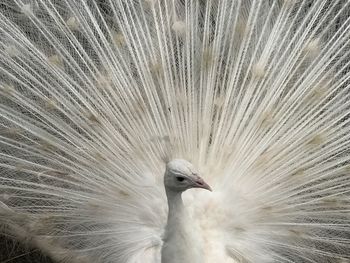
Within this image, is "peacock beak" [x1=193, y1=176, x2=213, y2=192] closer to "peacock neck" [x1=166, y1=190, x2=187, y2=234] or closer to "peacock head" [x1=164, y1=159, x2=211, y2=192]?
"peacock head" [x1=164, y1=159, x2=211, y2=192]

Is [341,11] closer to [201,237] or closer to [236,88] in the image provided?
[236,88]

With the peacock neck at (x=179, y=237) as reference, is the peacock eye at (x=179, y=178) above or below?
above

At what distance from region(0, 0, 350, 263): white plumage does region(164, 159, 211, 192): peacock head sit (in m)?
0.46

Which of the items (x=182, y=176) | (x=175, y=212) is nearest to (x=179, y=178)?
(x=182, y=176)

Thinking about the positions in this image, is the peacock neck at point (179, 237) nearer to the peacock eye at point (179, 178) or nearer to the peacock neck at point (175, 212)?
the peacock neck at point (175, 212)

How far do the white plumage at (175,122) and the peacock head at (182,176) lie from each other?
0.46m

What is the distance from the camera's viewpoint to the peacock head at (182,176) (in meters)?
2.49

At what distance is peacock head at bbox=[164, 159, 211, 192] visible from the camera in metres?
2.49

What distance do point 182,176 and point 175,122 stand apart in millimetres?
656

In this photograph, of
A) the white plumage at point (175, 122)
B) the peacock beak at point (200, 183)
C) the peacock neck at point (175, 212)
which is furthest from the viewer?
the white plumage at point (175, 122)

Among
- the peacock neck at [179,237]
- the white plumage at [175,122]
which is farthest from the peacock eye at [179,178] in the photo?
the white plumage at [175,122]

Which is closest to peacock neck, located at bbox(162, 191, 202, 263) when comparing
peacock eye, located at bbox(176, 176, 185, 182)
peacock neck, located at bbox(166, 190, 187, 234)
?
peacock neck, located at bbox(166, 190, 187, 234)

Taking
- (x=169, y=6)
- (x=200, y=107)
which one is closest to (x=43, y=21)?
(x=169, y=6)

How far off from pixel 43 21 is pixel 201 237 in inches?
39.8
